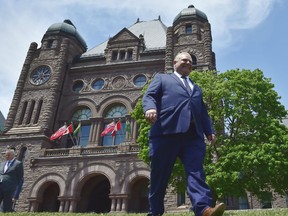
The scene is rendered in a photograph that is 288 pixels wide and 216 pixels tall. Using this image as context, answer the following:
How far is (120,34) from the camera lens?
111 feet

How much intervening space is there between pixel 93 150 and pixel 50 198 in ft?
18.4

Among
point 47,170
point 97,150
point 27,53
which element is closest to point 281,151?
point 97,150

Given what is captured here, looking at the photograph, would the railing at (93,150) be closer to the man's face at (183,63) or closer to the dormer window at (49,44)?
the dormer window at (49,44)

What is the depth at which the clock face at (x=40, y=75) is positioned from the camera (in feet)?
102

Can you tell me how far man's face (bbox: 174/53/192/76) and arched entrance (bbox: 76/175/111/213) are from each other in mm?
21775

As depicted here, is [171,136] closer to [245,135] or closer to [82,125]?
[245,135]

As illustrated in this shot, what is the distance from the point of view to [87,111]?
2995 centimetres


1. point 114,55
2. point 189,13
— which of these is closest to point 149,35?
point 189,13

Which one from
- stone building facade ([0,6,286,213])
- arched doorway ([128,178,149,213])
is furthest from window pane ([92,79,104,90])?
arched doorway ([128,178,149,213])

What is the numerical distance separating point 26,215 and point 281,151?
12639 mm

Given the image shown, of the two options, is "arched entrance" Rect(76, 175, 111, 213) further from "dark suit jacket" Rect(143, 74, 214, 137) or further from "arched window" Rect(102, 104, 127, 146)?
"dark suit jacket" Rect(143, 74, 214, 137)

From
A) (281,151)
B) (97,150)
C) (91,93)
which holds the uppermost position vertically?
(91,93)

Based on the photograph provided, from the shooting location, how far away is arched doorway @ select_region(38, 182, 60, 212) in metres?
25.5

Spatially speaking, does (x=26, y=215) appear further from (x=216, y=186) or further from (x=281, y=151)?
(x=281, y=151)
